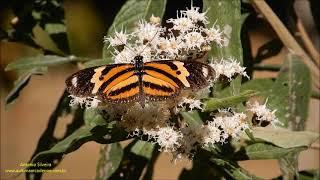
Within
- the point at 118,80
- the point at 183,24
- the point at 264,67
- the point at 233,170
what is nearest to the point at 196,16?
the point at 183,24

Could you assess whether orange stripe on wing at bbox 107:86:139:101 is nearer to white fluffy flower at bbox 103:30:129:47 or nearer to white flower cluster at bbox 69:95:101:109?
white flower cluster at bbox 69:95:101:109

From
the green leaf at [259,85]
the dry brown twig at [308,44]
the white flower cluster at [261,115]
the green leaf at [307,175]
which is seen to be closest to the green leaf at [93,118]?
the white flower cluster at [261,115]

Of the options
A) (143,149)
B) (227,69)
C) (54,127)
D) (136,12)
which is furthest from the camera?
(54,127)

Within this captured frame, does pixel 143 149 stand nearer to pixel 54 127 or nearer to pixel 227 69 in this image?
pixel 54 127

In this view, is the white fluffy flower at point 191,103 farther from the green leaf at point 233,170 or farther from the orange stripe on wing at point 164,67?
the green leaf at point 233,170

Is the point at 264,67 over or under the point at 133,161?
over

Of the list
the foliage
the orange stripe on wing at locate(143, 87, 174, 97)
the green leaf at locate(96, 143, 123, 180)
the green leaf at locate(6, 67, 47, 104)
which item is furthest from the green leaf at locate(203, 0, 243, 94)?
the green leaf at locate(6, 67, 47, 104)
